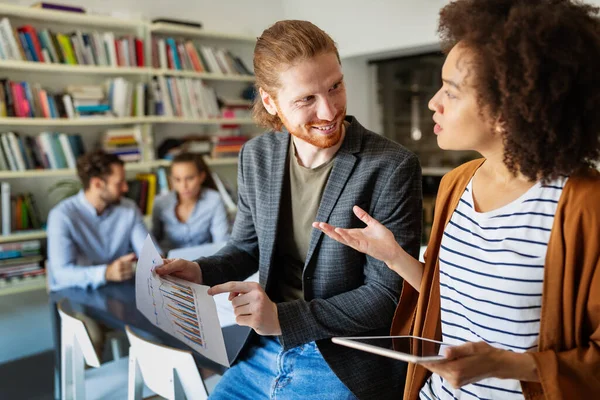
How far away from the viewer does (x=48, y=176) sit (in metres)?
4.18

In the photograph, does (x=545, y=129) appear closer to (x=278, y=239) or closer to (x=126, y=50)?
(x=278, y=239)

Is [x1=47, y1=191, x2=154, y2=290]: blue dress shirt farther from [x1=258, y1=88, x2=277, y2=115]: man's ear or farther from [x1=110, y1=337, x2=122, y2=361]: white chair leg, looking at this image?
[x1=258, y1=88, x2=277, y2=115]: man's ear

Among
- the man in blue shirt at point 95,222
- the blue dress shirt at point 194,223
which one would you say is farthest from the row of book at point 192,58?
the man in blue shirt at point 95,222

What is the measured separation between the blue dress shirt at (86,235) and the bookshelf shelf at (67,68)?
1.08m

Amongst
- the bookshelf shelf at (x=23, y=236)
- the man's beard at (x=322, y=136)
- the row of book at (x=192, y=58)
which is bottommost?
the bookshelf shelf at (x=23, y=236)

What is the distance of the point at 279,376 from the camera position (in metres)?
1.39

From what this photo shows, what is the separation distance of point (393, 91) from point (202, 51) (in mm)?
1921

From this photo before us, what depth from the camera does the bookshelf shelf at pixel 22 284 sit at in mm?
3660

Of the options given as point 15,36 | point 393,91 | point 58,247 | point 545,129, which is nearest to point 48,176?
point 15,36

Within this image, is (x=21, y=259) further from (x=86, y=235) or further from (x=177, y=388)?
(x=177, y=388)

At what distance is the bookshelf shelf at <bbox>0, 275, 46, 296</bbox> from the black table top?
1.34 metres

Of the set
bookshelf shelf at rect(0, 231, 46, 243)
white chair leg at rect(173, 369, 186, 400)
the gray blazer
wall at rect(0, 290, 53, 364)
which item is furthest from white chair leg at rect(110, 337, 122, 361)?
the gray blazer

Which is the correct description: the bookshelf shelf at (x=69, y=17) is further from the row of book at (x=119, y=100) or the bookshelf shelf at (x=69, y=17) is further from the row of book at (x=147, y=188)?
the row of book at (x=147, y=188)

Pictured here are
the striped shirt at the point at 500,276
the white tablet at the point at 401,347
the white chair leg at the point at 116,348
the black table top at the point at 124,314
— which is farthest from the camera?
the white chair leg at the point at 116,348
